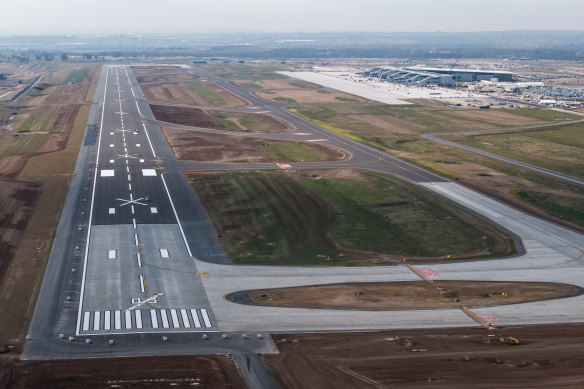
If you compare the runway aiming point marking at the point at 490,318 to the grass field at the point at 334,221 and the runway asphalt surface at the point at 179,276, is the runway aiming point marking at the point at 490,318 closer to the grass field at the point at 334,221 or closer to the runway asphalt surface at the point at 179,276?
the runway asphalt surface at the point at 179,276

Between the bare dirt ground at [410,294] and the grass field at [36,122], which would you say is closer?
the bare dirt ground at [410,294]

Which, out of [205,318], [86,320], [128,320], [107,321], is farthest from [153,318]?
[86,320]

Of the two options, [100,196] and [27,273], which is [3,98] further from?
[27,273]

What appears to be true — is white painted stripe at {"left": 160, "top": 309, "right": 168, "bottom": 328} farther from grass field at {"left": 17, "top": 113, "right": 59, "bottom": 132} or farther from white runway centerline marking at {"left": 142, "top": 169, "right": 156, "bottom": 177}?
grass field at {"left": 17, "top": 113, "right": 59, "bottom": 132}

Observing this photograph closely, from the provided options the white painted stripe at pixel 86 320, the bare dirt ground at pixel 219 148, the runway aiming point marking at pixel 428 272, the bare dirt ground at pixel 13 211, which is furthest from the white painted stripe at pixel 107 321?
the bare dirt ground at pixel 219 148

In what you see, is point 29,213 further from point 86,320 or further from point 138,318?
point 138,318

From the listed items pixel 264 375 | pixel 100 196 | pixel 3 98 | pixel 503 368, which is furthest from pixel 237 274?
pixel 3 98
